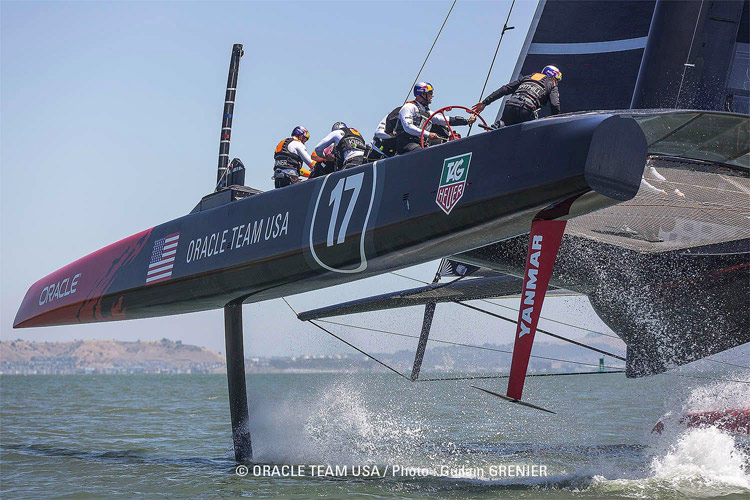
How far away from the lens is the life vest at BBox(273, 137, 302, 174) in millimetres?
6172

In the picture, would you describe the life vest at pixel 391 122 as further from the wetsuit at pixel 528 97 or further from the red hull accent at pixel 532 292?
the red hull accent at pixel 532 292

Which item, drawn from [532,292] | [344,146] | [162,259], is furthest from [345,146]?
[532,292]

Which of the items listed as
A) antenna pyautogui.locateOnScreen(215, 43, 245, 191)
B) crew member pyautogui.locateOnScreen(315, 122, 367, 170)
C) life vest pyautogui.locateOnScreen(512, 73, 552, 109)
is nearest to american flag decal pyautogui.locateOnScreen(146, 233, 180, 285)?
antenna pyautogui.locateOnScreen(215, 43, 245, 191)

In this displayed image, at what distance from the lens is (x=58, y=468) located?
6.15 metres

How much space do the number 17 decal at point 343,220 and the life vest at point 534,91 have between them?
35.3 inches

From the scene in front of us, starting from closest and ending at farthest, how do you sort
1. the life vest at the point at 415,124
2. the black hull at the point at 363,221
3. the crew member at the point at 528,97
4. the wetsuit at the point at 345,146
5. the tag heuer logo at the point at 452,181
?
1. the black hull at the point at 363,221
2. the tag heuer logo at the point at 452,181
3. the crew member at the point at 528,97
4. the life vest at the point at 415,124
5. the wetsuit at the point at 345,146

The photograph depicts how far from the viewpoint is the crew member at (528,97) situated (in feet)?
14.4

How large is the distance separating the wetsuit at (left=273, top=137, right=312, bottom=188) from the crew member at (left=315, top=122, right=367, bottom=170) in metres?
0.39

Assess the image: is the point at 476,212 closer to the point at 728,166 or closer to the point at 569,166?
the point at 569,166

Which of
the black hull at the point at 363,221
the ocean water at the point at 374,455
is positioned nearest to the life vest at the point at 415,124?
the black hull at the point at 363,221

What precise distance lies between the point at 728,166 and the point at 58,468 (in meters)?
4.80

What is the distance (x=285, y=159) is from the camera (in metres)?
6.20

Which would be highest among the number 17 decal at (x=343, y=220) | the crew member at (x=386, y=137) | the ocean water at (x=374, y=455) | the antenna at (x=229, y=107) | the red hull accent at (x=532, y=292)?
the antenna at (x=229, y=107)

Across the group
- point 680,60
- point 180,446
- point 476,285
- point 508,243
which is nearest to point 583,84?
point 680,60
